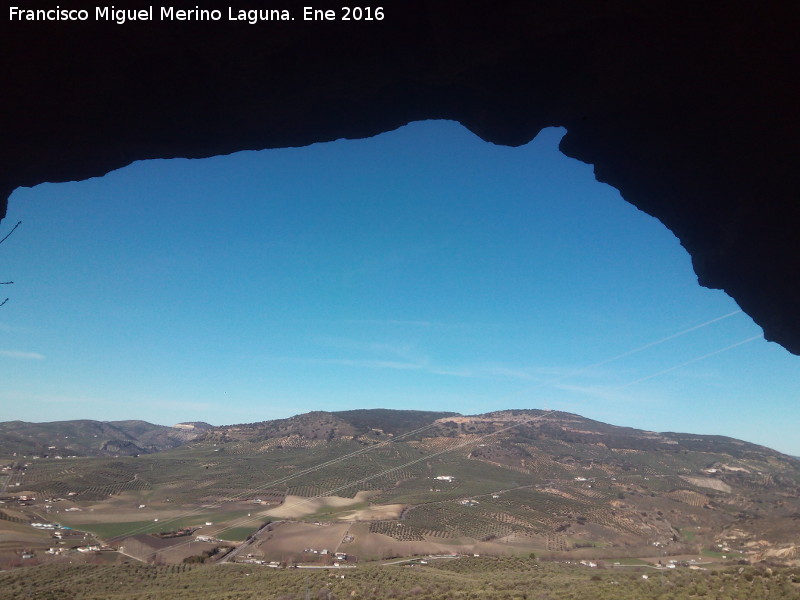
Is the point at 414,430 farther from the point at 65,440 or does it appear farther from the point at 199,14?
the point at 65,440

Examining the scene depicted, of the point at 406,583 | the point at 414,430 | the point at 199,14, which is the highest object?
the point at 199,14

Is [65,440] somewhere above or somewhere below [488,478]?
below

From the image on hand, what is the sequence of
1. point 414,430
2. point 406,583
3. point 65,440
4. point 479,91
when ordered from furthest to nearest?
point 65,440 < point 414,430 < point 406,583 < point 479,91

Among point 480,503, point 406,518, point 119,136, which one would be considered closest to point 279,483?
point 406,518

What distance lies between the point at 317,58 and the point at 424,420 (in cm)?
Result: 12925

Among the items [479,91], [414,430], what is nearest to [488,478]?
[414,430]

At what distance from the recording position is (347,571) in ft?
124

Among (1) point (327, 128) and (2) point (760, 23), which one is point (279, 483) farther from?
(2) point (760, 23)

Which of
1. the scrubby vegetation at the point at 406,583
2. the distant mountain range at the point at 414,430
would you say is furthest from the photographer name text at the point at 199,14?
the distant mountain range at the point at 414,430

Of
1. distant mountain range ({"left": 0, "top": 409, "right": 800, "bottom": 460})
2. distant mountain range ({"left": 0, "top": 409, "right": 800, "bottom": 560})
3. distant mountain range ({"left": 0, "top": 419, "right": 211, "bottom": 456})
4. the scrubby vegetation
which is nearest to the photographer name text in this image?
the scrubby vegetation

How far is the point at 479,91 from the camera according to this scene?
1105cm

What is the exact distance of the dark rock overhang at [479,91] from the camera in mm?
7941

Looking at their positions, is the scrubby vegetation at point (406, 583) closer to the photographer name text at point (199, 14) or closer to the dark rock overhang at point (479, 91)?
the dark rock overhang at point (479, 91)

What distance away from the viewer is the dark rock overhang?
26.1 feet
